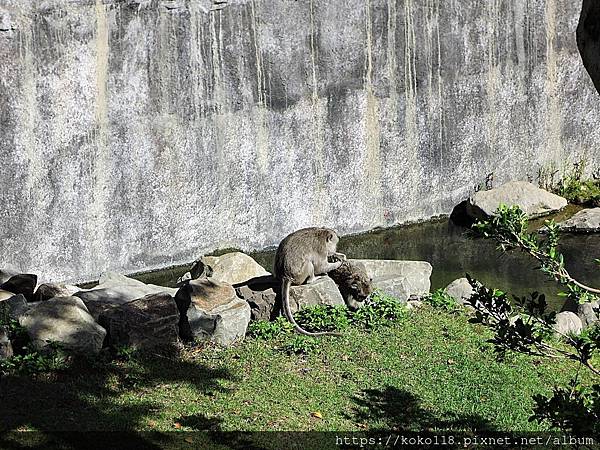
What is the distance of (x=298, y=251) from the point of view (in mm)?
9727

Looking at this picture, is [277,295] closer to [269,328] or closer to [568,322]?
[269,328]

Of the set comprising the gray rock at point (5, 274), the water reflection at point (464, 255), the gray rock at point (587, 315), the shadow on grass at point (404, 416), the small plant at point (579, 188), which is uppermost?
the gray rock at point (5, 274)

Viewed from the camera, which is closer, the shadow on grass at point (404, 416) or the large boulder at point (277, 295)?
the shadow on grass at point (404, 416)

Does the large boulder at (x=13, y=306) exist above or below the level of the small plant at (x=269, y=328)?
above

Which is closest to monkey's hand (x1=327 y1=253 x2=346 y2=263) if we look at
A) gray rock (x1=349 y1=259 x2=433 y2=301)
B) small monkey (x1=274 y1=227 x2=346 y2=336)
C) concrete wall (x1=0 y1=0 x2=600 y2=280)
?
small monkey (x1=274 y1=227 x2=346 y2=336)

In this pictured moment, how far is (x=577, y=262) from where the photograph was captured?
44.4ft

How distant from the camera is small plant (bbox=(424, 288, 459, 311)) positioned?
1047 centimetres

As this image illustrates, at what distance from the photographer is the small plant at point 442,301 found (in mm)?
10469

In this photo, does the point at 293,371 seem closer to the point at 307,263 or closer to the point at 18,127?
the point at 307,263

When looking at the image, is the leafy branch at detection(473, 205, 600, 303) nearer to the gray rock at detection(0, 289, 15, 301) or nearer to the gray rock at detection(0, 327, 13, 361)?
the gray rock at detection(0, 327, 13, 361)

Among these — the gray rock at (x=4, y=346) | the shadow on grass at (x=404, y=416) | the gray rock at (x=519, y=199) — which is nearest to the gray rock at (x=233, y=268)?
the gray rock at (x=4, y=346)

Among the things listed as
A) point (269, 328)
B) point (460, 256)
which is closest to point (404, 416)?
point (269, 328)

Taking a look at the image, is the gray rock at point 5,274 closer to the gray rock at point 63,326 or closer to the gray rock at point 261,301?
the gray rock at point 63,326

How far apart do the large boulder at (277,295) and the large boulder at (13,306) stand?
208cm
